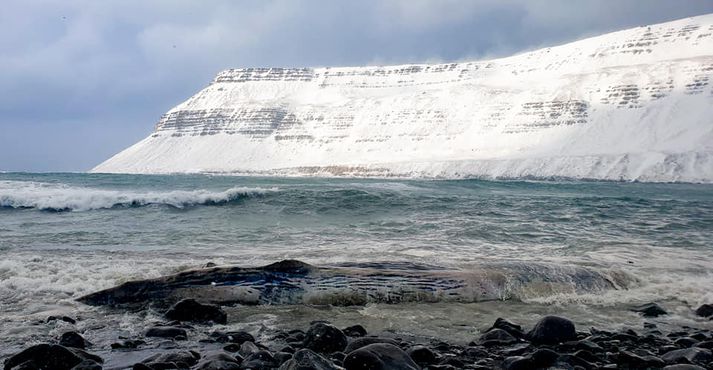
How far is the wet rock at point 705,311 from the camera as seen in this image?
748cm

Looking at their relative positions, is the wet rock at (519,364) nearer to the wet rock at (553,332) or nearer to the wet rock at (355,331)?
the wet rock at (553,332)

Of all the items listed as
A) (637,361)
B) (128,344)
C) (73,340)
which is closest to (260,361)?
(128,344)

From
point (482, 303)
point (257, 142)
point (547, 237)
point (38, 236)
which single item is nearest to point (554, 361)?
point (482, 303)

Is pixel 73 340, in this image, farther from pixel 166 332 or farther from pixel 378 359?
pixel 378 359

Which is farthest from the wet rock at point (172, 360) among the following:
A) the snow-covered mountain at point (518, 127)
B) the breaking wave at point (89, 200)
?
the snow-covered mountain at point (518, 127)

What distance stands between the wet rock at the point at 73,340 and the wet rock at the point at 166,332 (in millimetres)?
663

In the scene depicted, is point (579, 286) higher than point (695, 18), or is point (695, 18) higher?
point (695, 18)

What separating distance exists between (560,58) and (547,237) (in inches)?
6782

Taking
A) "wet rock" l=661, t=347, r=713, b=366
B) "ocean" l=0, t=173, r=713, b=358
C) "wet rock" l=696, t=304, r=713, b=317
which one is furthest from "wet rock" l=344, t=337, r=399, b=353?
"wet rock" l=696, t=304, r=713, b=317

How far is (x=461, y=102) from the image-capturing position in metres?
159

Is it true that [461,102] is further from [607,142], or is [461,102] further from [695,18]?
[695,18]

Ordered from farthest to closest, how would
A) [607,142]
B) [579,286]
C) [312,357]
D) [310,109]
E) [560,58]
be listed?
[310,109]
[560,58]
[607,142]
[579,286]
[312,357]

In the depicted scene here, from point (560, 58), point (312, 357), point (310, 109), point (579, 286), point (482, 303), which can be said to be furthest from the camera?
point (310, 109)

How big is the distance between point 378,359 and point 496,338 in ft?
6.02
